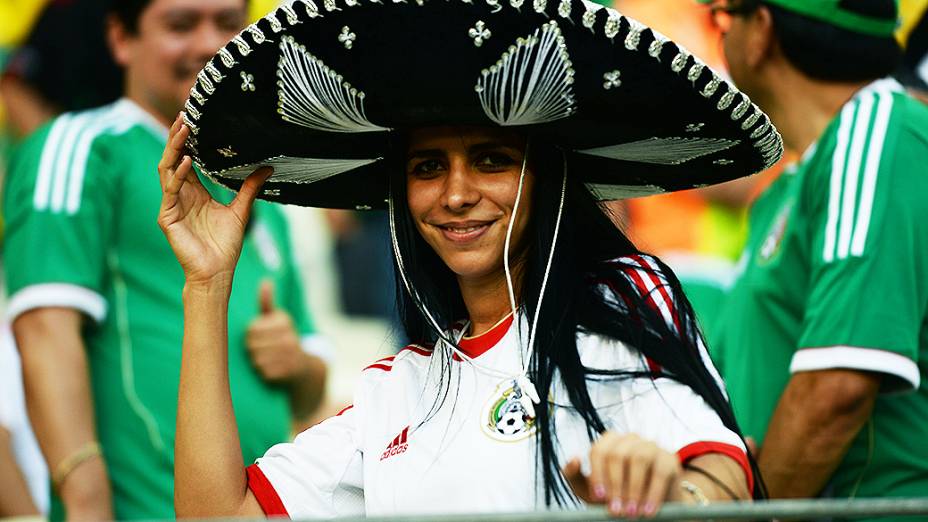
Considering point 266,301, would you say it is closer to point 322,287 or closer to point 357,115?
point 357,115

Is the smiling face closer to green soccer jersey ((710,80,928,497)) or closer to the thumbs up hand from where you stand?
green soccer jersey ((710,80,928,497))

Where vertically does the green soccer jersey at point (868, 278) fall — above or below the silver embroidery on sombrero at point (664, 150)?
below

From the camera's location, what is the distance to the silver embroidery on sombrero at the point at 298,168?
3441 mm

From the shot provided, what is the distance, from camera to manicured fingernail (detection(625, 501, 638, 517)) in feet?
7.80

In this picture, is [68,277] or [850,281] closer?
[850,281]

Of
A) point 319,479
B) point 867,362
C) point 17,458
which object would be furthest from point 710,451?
point 17,458

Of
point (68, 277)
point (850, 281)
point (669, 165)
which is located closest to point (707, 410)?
point (669, 165)

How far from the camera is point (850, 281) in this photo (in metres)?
4.07

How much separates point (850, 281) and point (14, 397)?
3970 millimetres

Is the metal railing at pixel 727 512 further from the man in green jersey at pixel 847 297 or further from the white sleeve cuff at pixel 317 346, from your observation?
the white sleeve cuff at pixel 317 346

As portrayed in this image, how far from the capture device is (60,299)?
462 cm

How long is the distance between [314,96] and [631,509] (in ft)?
3.72

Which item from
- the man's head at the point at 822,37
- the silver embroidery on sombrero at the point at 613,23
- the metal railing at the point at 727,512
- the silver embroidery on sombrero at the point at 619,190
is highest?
the man's head at the point at 822,37

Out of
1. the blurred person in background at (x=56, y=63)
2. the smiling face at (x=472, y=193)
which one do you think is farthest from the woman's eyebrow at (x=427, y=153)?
the blurred person in background at (x=56, y=63)
